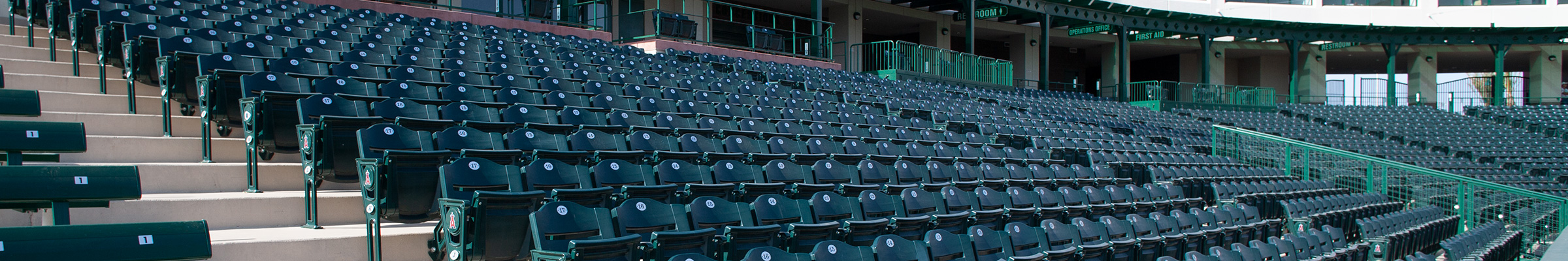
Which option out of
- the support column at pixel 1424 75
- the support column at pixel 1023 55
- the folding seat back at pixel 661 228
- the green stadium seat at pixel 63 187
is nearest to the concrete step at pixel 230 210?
the green stadium seat at pixel 63 187

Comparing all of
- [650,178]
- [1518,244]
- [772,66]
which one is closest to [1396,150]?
[1518,244]

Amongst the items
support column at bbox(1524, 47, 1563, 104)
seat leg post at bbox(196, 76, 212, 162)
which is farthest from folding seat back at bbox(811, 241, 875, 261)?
support column at bbox(1524, 47, 1563, 104)

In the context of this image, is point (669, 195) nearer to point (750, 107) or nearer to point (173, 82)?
point (173, 82)

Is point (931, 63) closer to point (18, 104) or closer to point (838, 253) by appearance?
point (838, 253)

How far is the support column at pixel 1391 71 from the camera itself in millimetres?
26594

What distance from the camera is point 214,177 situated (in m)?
5.12

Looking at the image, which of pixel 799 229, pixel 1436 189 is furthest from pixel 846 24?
pixel 799 229

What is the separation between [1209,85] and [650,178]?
70.9ft

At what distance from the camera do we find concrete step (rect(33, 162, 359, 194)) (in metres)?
4.88

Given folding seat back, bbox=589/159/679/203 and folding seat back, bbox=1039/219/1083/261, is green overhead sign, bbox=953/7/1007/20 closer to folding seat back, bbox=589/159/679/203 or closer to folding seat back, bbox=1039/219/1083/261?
folding seat back, bbox=1039/219/1083/261

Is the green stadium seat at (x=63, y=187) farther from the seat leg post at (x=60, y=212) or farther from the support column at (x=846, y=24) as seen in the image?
the support column at (x=846, y=24)

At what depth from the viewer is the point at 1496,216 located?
12375 mm

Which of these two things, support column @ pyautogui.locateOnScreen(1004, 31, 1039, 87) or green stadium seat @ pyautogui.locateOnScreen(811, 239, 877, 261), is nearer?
green stadium seat @ pyautogui.locateOnScreen(811, 239, 877, 261)

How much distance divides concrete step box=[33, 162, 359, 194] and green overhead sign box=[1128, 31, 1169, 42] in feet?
77.3
